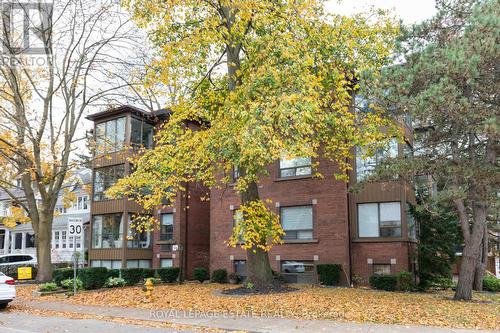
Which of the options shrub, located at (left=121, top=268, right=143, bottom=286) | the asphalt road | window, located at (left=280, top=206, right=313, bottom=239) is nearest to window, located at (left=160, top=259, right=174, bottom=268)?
shrub, located at (left=121, top=268, right=143, bottom=286)

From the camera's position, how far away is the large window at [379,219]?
21.5 meters

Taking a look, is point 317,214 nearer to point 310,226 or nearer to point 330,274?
point 310,226

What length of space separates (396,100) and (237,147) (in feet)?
16.9

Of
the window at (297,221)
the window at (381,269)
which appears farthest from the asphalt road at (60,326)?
the window at (381,269)

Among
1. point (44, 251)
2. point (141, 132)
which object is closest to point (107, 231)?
point (141, 132)

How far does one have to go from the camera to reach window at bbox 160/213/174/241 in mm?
28719

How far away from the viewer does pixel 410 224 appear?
22438mm

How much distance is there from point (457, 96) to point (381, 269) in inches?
417

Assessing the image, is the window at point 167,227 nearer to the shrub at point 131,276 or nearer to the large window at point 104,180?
the large window at point 104,180

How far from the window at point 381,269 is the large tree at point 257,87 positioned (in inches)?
256

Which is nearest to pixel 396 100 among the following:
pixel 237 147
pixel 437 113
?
pixel 437 113

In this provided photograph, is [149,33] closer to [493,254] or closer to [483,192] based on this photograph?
[483,192]

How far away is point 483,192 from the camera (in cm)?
1492

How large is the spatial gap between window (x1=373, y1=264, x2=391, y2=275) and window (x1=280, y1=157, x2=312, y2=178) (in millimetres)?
5617
